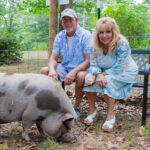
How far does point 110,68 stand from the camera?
333 centimetres

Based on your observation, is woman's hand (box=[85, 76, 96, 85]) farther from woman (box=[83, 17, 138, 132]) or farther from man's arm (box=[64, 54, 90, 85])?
man's arm (box=[64, 54, 90, 85])

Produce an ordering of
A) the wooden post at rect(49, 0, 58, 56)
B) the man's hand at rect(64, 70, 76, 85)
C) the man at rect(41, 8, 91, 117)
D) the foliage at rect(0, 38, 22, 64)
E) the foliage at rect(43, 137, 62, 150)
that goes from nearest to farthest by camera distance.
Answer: the foliage at rect(43, 137, 62, 150) → the man's hand at rect(64, 70, 76, 85) → the man at rect(41, 8, 91, 117) → the wooden post at rect(49, 0, 58, 56) → the foliage at rect(0, 38, 22, 64)

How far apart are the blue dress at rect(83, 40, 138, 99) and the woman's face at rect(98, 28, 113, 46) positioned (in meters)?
0.15

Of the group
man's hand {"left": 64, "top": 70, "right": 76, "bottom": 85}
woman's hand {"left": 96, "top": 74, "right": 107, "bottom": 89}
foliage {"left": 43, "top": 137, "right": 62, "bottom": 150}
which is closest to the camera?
foliage {"left": 43, "top": 137, "right": 62, "bottom": 150}

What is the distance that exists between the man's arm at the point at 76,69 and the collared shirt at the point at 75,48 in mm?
89

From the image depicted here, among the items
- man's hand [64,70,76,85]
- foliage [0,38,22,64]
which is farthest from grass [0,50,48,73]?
man's hand [64,70,76,85]

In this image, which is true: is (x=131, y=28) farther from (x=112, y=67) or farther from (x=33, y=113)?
(x=33, y=113)

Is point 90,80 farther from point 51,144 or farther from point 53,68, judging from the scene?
point 51,144

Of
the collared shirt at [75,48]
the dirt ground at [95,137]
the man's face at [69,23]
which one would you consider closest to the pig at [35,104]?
the dirt ground at [95,137]

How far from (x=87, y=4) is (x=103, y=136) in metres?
8.41

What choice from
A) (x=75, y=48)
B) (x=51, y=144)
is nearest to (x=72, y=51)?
(x=75, y=48)

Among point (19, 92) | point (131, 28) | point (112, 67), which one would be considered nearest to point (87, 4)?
point (131, 28)

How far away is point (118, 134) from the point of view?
10.2 ft

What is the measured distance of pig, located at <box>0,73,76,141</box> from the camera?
268cm
